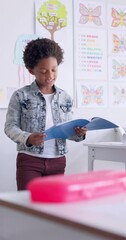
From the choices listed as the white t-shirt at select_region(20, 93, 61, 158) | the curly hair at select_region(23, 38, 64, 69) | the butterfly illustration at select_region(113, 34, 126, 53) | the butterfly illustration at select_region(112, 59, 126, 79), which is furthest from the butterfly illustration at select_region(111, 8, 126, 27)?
the white t-shirt at select_region(20, 93, 61, 158)

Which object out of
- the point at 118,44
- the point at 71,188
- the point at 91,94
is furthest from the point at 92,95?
the point at 71,188

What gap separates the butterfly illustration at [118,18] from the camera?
340 centimetres

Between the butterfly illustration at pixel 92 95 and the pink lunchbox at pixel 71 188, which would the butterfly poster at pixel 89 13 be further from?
the pink lunchbox at pixel 71 188

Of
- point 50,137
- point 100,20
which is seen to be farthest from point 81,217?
point 100,20

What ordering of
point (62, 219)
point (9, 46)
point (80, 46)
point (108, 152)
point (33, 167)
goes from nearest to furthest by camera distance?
point (62, 219) → point (33, 167) → point (108, 152) → point (9, 46) → point (80, 46)

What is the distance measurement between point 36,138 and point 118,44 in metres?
1.97

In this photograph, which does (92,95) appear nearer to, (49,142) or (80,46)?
(80,46)

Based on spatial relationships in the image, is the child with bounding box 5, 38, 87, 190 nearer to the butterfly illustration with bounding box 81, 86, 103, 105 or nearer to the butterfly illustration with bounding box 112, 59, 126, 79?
the butterfly illustration with bounding box 81, 86, 103, 105

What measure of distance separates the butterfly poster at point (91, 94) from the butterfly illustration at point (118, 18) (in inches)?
20.1

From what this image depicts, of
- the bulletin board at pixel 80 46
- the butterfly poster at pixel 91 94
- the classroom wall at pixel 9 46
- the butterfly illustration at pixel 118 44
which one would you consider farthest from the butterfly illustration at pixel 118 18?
the classroom wall at pixel 9 46

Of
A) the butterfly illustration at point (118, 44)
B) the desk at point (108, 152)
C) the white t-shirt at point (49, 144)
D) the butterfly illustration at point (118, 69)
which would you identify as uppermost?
the butterfly illustration at point (118, 44)

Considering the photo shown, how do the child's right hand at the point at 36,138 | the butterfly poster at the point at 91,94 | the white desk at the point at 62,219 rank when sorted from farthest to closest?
the butterfly poster at the point at 91,94 → the child's right hand at the point at 36,138 → the white desk at the point at 62,219

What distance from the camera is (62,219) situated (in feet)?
2.36

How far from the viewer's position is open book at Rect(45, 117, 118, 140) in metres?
1.66
